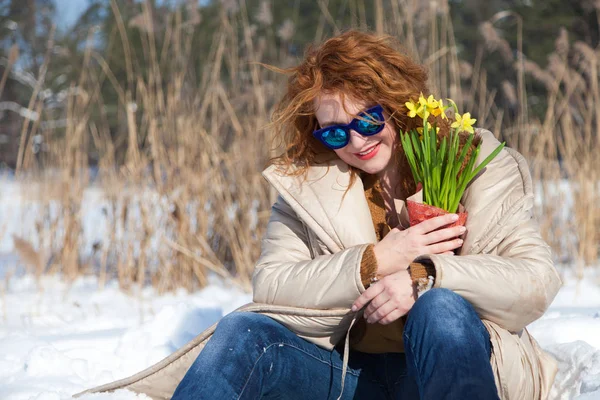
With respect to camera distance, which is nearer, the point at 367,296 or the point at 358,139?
the point at 367,296

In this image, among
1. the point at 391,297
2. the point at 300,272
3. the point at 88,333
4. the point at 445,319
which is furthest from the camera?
the point at 88,333

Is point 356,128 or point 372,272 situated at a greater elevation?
point 356,128

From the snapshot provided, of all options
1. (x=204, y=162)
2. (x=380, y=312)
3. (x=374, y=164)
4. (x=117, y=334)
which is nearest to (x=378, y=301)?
(x=380, y=312)

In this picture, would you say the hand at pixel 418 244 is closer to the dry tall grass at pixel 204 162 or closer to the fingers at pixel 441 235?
the fingers at pixel 441 235

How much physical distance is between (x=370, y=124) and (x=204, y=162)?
5.55 ft

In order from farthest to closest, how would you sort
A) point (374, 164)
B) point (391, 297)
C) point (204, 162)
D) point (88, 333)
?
point (204, 162)
point (88, 333)
point (374, 164)
point (391, 297)

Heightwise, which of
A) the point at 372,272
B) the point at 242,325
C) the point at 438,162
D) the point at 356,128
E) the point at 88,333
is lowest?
the point at 88,333

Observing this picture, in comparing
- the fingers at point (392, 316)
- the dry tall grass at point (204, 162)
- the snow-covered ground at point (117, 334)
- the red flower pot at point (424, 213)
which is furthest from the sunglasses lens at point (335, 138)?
the dry tall grass at point (204, 162)

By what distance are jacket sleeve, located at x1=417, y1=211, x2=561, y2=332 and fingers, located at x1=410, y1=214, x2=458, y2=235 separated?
0.07 m

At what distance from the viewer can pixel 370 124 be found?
168cm

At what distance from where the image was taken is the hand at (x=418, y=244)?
1.53m

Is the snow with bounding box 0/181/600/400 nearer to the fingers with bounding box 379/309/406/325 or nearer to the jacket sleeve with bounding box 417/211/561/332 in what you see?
the jacket sleeve with bounding box 417/211/561/332

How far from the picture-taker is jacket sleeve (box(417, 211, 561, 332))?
1437 mm

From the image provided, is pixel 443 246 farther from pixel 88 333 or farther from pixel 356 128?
pixel 88 333
